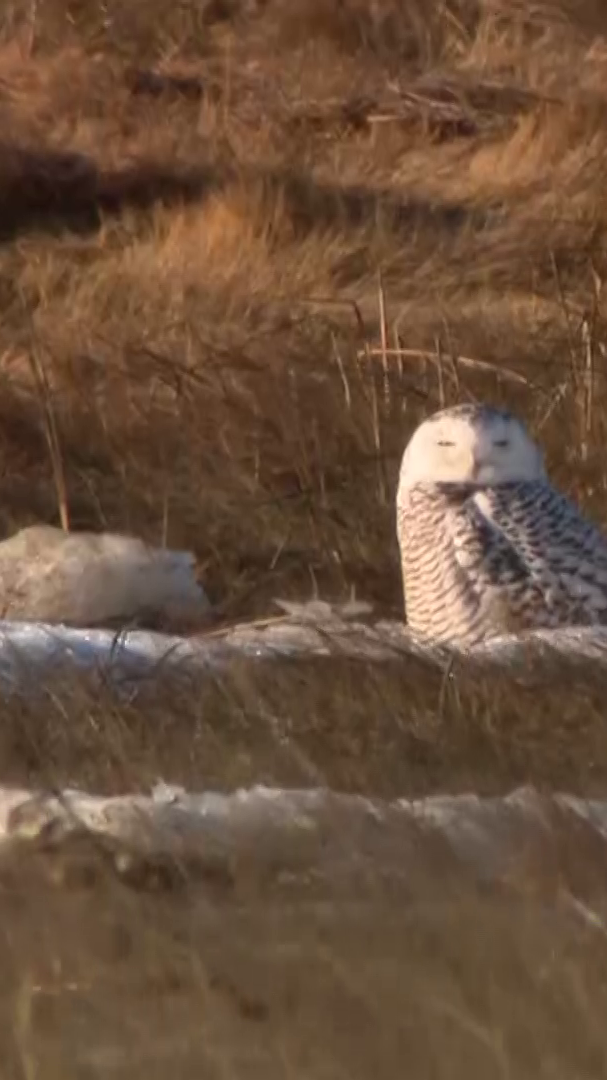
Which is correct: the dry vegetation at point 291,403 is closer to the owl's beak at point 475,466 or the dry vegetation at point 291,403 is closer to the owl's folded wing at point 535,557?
the owl's folded wing at point 535,557

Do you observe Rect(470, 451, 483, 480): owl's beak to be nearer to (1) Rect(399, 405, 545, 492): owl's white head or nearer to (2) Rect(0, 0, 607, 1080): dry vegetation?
(1) Rect(399, 405, 545, 492): owl's white head

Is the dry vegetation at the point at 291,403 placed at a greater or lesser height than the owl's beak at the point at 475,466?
lesser

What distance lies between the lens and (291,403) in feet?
24.5

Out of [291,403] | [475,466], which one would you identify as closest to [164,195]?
[291,403]

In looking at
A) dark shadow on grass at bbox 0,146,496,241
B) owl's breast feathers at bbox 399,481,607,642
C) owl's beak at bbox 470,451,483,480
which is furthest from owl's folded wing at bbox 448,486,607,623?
dark shadow on grass at bbox 0,146,496,241

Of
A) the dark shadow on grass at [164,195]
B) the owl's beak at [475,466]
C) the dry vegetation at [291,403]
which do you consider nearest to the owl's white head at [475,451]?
the owl's beak at [475,466]

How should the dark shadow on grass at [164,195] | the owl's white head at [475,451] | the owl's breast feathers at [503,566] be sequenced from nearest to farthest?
the owl's breast feathers at [503,566] < the owl's white head at [475,451] < the dark shadow on grass at [164,195]

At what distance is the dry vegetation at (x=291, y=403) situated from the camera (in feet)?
12.8

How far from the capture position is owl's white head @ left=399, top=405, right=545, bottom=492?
18.4 feet

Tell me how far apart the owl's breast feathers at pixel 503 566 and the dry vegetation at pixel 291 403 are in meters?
0.45

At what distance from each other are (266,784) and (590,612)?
1.07 m

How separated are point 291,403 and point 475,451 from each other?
1.90m

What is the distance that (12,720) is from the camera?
16.2ft

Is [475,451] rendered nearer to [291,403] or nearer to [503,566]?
[503,566]
